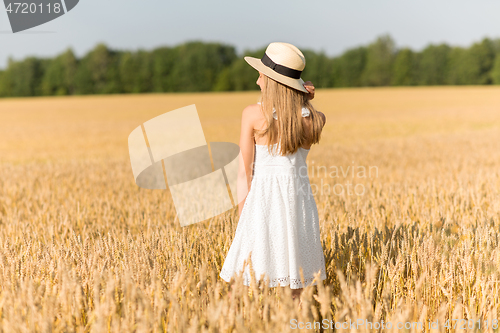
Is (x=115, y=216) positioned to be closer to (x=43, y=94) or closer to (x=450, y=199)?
(x=450, y=199)

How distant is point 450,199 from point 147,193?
13.4 ft

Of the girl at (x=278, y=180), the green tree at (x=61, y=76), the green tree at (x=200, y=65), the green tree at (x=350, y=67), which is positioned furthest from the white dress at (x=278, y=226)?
the green tree at (x=61, y=76)

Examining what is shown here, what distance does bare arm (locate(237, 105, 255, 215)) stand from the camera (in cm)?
215

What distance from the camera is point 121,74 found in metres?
68.6

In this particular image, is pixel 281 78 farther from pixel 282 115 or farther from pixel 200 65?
pixel 200 65

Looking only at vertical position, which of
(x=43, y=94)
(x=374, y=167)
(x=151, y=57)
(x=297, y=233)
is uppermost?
(x=151, y=57)

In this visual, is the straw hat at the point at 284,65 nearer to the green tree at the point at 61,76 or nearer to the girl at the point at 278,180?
the girl at the point at 278,180

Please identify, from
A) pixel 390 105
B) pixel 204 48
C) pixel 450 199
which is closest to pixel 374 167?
A: pixel 450 199

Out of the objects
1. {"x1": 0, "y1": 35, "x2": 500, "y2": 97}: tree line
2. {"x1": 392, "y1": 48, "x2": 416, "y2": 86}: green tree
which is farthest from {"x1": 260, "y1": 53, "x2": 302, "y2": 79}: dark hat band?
{"x1": 392, "y1": 48, "x2": 416, "y2": 86}: green tree

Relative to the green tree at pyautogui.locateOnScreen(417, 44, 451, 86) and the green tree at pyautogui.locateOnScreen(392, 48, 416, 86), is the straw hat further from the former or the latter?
the green tree at pyautogui.locateOnScreen(417, 44, 451, 86)

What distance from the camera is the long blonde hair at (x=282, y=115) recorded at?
2.12m

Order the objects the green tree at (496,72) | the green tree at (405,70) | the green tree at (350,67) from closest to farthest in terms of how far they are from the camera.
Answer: the green tree at (496,72), the green tree at (405,70), the green tree at (350,67)

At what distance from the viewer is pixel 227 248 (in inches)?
118

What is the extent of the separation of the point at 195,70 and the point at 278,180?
226 feet
